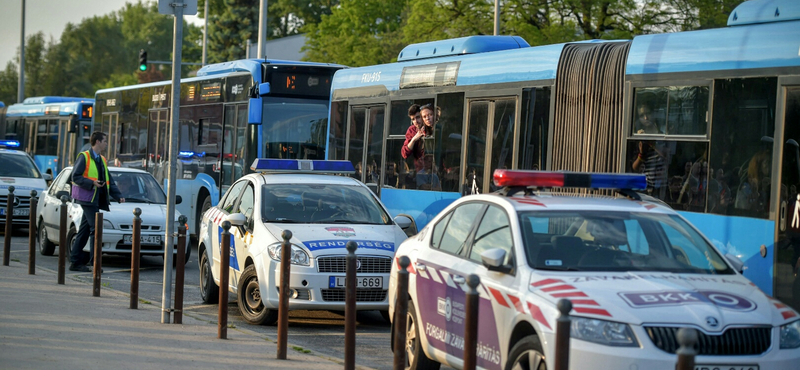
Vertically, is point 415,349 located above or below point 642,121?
below

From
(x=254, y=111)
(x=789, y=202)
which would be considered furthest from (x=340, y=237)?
(x=254, y=111)

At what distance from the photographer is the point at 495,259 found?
245 inches

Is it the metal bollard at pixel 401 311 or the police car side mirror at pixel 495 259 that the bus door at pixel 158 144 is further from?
the police car side mirror at pixel 495 259

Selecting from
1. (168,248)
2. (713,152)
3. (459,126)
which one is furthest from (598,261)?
(459,126)

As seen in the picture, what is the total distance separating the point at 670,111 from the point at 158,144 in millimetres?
15062

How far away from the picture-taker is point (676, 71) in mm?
9648

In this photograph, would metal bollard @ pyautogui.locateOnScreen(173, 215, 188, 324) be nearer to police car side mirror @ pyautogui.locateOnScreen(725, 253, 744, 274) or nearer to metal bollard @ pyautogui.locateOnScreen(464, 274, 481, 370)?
metal bollard @ pyautogui.locateOnScreen(464, 274, 481, 370)

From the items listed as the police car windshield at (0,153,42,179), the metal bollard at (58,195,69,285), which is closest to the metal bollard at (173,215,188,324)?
the metal bollard at (58,195,69,285)

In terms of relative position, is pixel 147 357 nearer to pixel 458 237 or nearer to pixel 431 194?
pixel 458 237

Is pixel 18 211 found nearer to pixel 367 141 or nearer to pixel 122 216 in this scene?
pixel 122 216

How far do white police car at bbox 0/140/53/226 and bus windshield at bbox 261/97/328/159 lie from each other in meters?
5.87

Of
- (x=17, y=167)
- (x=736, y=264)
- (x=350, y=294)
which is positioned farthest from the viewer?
(x=17, y=167)

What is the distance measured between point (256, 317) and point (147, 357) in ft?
8.38

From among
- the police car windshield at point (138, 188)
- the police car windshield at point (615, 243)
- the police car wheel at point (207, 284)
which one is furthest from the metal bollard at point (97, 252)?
the police car windshield at point (615, 243)
